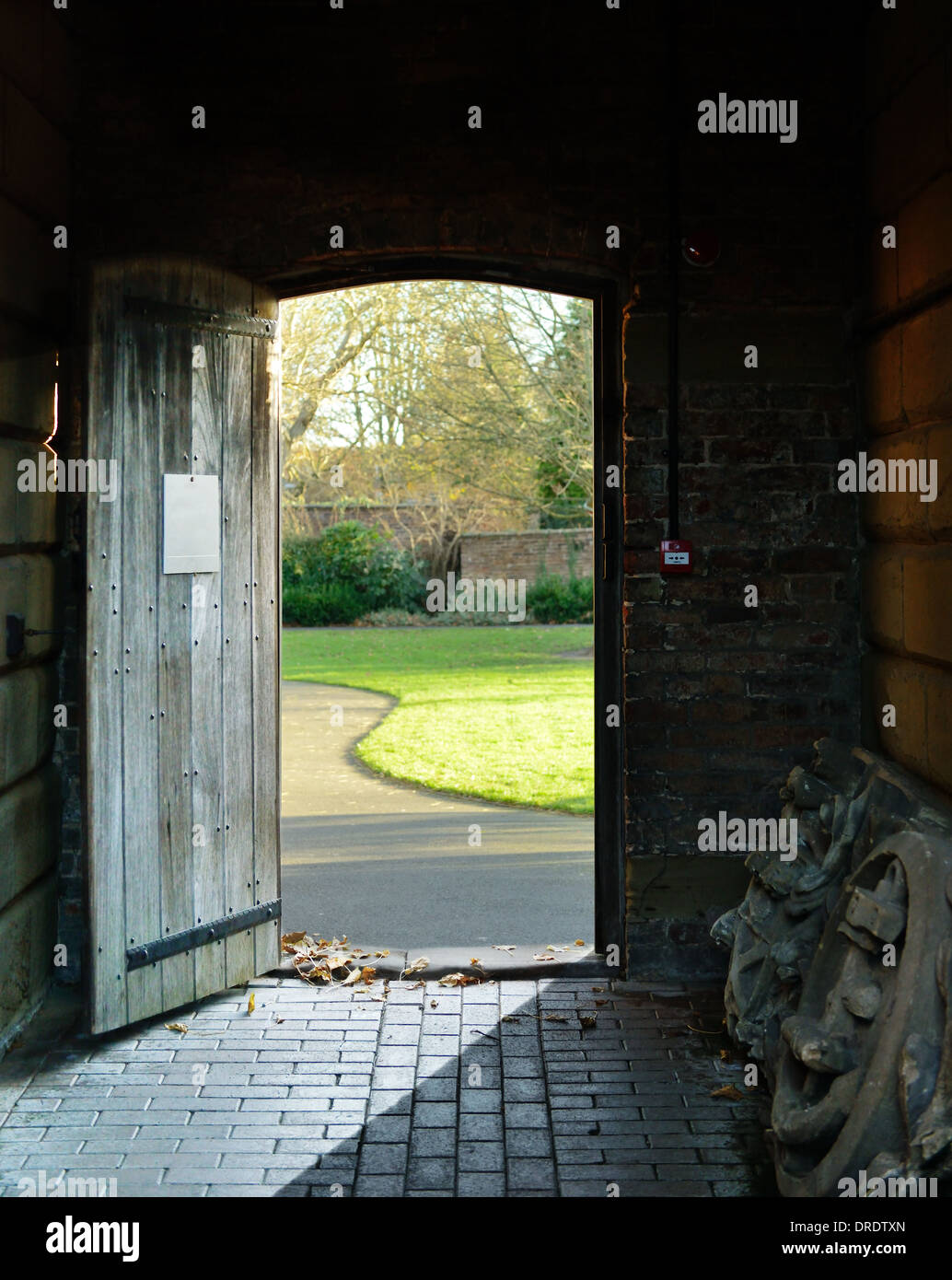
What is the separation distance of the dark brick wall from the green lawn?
2.90 meters

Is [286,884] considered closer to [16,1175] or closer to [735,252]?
[16,1175]

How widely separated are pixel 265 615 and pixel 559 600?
56.3 ft

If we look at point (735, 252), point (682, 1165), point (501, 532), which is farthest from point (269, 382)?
point (501, 532)

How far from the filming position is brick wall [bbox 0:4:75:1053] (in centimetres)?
438

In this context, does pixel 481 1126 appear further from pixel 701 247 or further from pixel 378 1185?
pixel 701 247

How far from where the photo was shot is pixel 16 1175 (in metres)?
3.46

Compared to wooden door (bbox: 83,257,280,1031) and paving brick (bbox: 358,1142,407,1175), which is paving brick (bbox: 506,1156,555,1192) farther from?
wooden door (bbox: 83,257,280,1031)

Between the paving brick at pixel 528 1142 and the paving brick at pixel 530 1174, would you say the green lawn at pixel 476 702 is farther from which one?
the paving brick at pixel 530 1174

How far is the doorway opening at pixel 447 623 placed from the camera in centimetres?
609

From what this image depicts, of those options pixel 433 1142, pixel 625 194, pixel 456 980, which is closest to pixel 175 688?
pixel 456 980

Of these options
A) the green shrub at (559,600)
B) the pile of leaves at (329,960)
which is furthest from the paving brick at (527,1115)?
the green shrub at (559,600)

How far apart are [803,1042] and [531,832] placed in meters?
4.65

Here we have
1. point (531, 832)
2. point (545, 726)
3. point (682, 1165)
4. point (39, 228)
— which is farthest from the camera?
point (545, 726)

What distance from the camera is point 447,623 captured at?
74.2ft
